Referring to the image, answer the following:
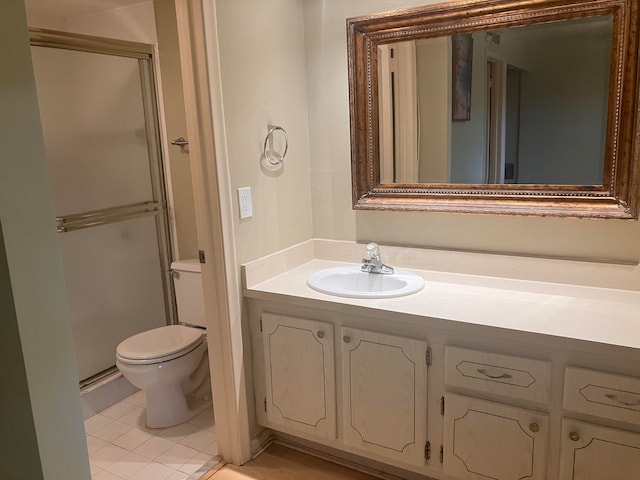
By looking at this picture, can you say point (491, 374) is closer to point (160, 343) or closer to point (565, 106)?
point (565, 106)

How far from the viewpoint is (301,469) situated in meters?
2.22

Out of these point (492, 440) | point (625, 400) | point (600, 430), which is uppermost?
point (625, 400)

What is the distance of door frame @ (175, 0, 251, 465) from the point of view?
192 cm

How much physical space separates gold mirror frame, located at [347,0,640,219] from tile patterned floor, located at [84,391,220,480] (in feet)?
4.33

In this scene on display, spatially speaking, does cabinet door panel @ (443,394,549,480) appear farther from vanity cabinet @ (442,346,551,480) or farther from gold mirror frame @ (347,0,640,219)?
gold mirror frame @ (347,0,640,219)

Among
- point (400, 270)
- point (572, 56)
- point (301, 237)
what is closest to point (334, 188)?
point (301, 237)

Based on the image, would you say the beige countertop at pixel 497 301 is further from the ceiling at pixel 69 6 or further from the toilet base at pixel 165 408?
the ceiling at pixel 69 6

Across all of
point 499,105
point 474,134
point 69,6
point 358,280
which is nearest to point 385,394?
point 358,280

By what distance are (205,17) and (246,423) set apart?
1637 millimetres

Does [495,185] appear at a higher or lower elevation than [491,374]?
higher

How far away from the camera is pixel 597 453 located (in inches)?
62.7

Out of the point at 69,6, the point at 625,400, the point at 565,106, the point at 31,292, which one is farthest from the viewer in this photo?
the point at 69,6

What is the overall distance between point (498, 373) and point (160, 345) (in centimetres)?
165

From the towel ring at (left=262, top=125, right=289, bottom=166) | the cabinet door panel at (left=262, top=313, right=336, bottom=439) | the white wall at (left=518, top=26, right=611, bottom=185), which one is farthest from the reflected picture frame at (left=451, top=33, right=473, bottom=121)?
the cabinet door panel at (left=262, top=313, right=336, bottom=439)
